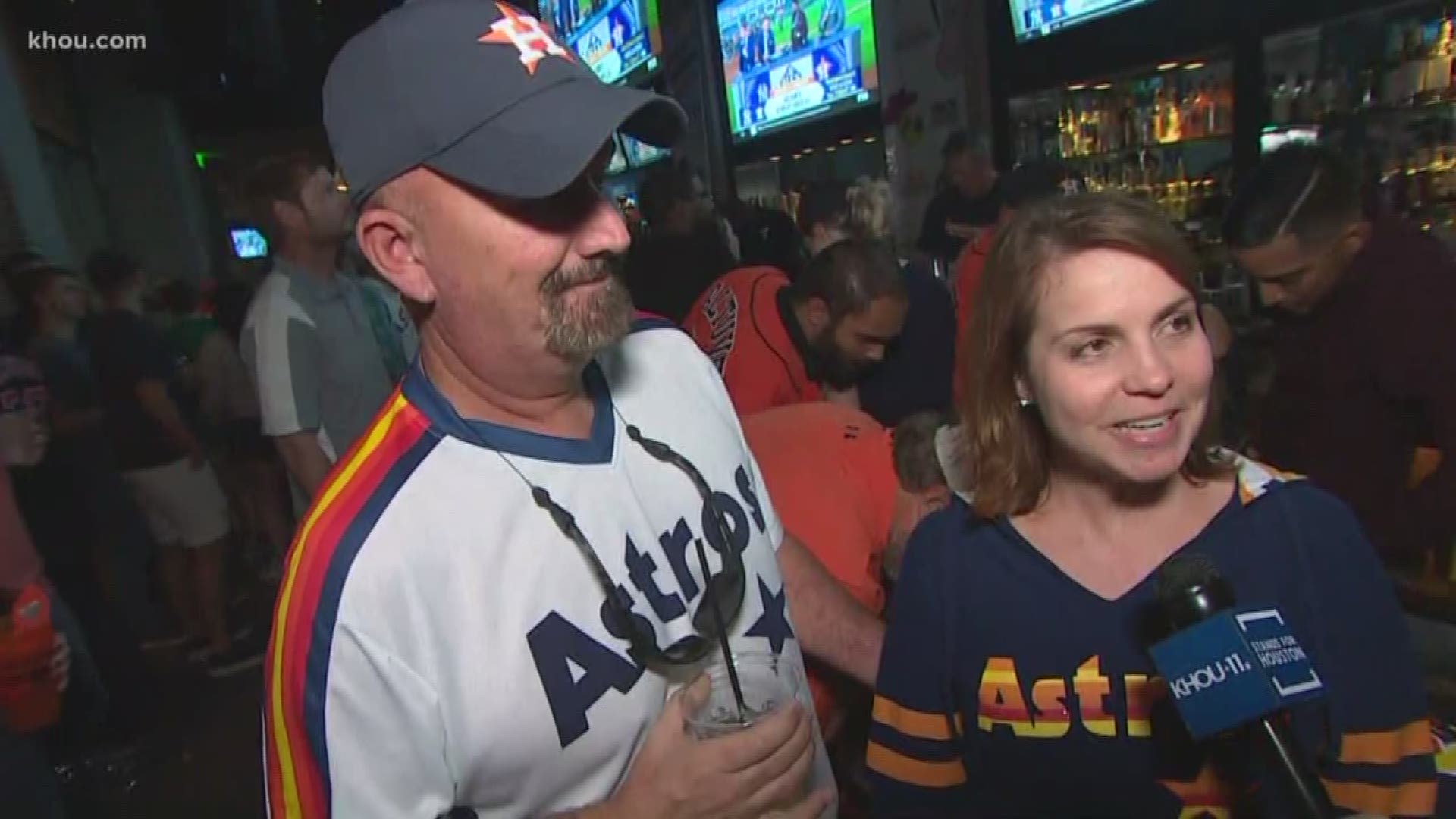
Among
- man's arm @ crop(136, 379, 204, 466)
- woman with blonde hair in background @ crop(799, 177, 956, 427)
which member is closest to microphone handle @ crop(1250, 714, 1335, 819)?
woman with blonde hair in background @ crop(799, 177, 956, 427)

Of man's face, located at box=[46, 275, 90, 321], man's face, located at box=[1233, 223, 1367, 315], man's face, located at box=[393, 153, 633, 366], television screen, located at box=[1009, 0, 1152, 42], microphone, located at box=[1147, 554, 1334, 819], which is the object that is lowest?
microphone, located at box=[1147, 554, 1334, 819]

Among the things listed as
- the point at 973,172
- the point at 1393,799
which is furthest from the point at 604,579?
the point at 973,172

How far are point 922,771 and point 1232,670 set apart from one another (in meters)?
0.62

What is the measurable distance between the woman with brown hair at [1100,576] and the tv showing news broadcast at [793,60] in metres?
5.63

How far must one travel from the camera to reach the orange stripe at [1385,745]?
1247 mm

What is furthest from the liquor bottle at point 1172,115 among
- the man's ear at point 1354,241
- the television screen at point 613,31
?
the television screen at point 613,31

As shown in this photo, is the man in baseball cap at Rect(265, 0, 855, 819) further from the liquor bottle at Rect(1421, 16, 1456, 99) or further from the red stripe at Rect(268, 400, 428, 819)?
the liquor bottle at Rect(1421, 16, 1456, 99)

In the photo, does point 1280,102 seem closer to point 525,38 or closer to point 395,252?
point 525,38

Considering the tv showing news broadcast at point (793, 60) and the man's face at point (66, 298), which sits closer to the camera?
the man's face at point (66, 298)

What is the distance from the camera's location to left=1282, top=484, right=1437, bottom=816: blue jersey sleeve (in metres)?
1.25

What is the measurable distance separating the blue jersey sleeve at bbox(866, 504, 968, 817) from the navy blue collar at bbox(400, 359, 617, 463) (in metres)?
0.54

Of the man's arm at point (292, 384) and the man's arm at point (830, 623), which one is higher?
the man's arm at point (292, 384)

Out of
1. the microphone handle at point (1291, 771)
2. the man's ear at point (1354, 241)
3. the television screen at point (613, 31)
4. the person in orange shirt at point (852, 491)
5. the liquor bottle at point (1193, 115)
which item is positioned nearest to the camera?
the microphone handle at point (1291, 771)

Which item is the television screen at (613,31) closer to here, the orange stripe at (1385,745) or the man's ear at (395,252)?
the man's ear at (395,252)
